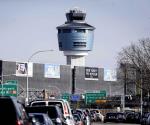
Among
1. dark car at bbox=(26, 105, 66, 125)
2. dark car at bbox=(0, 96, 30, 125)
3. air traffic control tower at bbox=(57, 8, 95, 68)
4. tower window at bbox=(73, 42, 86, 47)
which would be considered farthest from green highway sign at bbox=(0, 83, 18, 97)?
tower window at bbox=(73, 42, 86, 47)

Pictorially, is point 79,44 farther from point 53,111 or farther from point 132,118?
point 53,111

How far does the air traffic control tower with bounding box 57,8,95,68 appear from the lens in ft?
634

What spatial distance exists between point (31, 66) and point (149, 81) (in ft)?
168

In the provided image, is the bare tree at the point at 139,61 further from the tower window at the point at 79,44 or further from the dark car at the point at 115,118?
the tower window at the point at 79,44

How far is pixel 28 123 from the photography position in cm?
1827

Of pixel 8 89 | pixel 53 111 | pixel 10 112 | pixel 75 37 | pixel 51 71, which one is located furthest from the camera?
pixel 75 37

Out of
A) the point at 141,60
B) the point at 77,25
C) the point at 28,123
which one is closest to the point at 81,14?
the point at 77,25

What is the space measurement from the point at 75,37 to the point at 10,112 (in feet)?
584

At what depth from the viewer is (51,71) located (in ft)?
533

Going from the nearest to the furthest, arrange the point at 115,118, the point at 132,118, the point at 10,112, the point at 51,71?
the point at 10,112 → the point at 115,118 → the point at 132,118 → the point at 51,71

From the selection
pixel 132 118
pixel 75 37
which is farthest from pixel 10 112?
pixel 75 37

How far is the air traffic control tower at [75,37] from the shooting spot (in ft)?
634

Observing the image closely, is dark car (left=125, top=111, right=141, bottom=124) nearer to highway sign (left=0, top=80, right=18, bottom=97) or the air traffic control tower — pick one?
highway sign (left=0, top=80, right=18, bottom=97)

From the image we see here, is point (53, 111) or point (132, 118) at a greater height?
point (53, 111)
